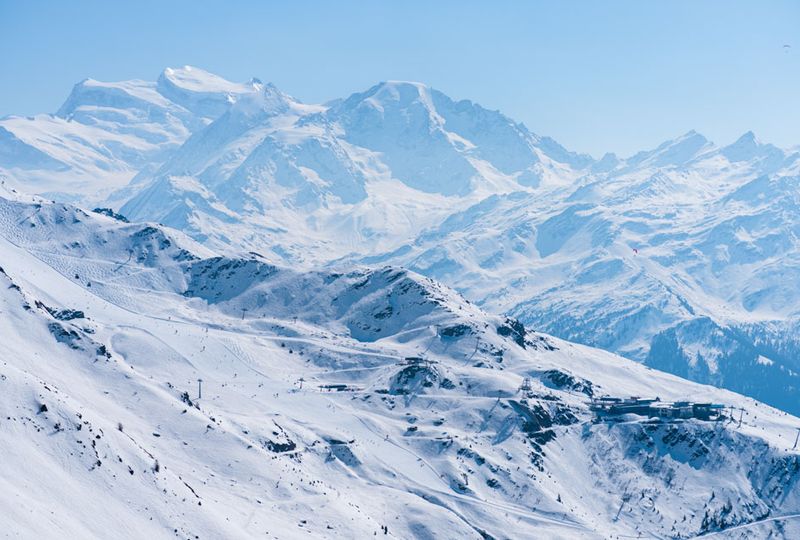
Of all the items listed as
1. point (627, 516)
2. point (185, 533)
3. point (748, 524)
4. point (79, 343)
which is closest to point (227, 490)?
point (185, 533)

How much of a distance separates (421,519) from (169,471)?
52282mm

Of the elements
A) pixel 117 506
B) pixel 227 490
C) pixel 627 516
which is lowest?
pixel 627 516

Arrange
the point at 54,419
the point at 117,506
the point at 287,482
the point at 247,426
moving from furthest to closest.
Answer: the point at 247,426 → the point at 287,482 → the point at 54,419 → the point at 117,506

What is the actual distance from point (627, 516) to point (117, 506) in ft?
381

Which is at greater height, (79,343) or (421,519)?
(79,343)

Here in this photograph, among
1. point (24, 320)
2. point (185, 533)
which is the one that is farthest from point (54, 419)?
point (24, 320)

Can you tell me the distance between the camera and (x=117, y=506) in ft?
420

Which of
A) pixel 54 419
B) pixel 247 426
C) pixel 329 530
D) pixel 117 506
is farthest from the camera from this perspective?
pixel 247 426

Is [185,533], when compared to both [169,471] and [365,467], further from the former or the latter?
→ [365,467]

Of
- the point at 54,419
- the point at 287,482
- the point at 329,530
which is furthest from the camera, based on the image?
the point at 287,482

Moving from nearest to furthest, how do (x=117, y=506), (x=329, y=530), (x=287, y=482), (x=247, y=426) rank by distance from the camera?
(x=117, y=506)
(x=329, y=530)
(x=287, y=482)
(x=247, y=426)

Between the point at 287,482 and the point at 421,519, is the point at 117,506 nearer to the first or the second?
the point at 287,482

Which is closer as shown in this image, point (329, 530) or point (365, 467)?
point (329, 530)

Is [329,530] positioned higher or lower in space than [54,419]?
lower
